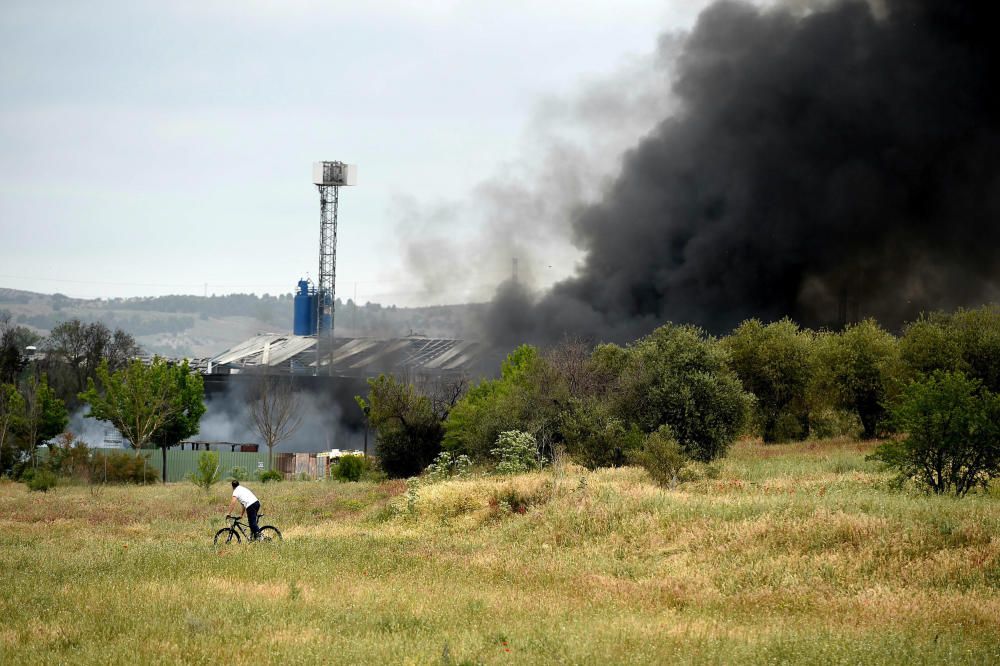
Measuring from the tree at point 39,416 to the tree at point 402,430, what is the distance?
18755mm

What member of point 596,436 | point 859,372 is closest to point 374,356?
point 859,372

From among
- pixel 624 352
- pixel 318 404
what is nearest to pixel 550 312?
pixel 318 404

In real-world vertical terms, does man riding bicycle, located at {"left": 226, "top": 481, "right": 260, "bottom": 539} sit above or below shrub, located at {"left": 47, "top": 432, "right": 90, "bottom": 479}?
above

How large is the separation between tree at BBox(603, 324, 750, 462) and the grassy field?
1160 centimetres

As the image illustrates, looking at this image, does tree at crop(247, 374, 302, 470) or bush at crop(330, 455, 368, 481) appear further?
tree at crop(247, 374, 302, 470)

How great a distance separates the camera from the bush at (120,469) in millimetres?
46469

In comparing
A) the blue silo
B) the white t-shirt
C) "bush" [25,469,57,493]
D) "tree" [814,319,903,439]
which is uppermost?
the blue silo

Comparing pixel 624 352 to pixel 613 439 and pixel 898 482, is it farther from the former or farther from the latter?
pixel 898 482

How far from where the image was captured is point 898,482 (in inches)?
961

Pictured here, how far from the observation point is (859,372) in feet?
161

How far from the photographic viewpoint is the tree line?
35.7 meters

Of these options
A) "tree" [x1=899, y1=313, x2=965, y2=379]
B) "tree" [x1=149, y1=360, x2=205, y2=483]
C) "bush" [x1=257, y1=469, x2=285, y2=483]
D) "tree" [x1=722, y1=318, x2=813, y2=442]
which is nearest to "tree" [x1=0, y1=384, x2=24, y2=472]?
"tree" [x1=149, y1=360, x2=205, y2=483]

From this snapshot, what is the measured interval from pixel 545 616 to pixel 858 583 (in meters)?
5.30

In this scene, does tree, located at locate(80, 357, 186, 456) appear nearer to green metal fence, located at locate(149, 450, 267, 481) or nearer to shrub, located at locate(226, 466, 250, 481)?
green metal fence, located at locate(149, 450, 267, 481)
